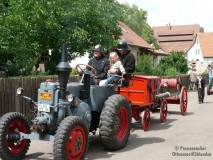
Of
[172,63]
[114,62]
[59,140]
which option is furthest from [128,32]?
[59,140]

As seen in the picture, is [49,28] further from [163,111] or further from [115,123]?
[115,123]

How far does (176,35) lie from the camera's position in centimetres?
12169

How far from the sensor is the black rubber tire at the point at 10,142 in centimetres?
628

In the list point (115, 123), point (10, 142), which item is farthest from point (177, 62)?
point (10, 142)

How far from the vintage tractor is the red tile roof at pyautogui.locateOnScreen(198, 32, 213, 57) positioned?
242ft

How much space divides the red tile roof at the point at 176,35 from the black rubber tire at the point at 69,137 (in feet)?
345

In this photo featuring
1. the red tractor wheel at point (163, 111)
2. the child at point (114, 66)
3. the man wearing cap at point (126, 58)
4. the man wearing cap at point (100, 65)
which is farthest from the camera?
the red tractor wheel at point (163, 111)

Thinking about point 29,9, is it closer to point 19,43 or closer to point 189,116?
point 19,43

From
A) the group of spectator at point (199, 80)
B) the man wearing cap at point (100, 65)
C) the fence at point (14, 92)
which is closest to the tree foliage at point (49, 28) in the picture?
the fence at point (14, 92)

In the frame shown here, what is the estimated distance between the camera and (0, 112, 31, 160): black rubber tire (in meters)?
6.28

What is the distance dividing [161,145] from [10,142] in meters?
3.05

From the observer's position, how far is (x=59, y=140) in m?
5.80

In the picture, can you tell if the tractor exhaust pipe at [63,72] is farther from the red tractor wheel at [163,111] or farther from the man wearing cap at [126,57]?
the red tractor wheel at [163,111]

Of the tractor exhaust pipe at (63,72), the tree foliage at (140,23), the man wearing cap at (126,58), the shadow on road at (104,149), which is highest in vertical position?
the tree foliage at (140,23)
